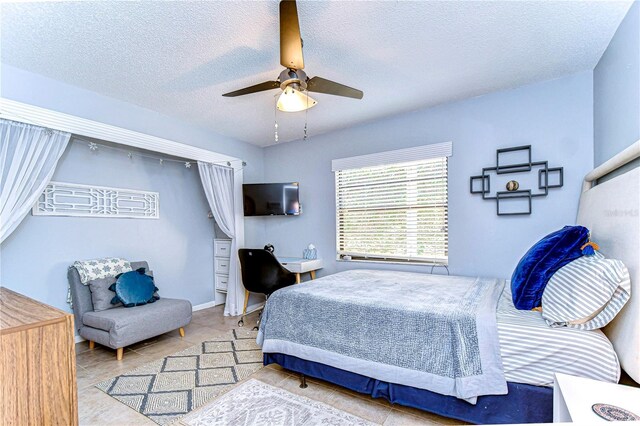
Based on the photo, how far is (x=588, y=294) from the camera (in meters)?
1.46

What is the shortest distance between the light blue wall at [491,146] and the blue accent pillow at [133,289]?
2.17m

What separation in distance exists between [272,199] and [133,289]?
1.99 m

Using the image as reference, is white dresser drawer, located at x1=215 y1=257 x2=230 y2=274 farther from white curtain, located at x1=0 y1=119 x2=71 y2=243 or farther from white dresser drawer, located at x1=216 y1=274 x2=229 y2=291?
white curtain, located at x1=0 y1=119 x2=71 y2=243

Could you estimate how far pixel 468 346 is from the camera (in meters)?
1.63

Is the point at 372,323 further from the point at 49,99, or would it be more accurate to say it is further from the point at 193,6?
the point at 49,99

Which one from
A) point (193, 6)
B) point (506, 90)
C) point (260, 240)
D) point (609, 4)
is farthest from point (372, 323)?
point (260, 240)

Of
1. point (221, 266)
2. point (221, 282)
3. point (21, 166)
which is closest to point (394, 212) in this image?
A: point (221, 266)

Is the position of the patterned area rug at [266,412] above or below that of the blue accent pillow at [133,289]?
below

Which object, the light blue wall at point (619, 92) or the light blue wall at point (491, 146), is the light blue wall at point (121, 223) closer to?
the light blue wall at point (491, 146)

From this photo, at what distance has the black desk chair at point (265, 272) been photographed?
10.9 feet

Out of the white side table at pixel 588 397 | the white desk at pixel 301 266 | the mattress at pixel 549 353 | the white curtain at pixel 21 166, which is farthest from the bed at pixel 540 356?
the white curtain at pixel 21 166

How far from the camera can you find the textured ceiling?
1.77 meters

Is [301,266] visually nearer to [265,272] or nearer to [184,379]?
[265,272]

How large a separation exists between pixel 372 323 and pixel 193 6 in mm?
2262
